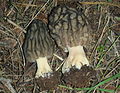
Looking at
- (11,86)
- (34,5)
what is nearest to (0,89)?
(11,86)

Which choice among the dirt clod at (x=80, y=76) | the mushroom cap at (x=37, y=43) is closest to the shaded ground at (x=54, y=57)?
the dirt clod at (x=80, y=76)

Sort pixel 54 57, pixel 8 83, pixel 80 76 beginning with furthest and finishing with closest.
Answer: pixel 54 57 → pixel 8 83 → pixel 80 76

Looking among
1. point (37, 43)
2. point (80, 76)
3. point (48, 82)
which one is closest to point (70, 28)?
point (37, 43)

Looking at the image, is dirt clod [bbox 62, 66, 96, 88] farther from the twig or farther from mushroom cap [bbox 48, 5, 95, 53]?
the twig

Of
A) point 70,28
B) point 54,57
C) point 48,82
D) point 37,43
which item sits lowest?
point 48,82

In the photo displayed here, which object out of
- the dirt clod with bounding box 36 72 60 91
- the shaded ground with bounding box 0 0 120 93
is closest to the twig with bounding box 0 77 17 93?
the shaded ground with bounding box 0 0 120 93

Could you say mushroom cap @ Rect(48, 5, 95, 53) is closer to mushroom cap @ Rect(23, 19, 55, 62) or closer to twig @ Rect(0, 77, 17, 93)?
mushroom cap @ Rect(23, 19, 55, 62)

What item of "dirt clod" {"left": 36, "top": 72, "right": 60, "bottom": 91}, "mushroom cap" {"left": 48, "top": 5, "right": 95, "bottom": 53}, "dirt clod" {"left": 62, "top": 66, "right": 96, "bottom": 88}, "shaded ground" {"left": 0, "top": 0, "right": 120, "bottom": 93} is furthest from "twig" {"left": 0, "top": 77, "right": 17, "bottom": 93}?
"mushroom cap" {"left": 48, "top": 5, "right": 95, "bottom": 53}

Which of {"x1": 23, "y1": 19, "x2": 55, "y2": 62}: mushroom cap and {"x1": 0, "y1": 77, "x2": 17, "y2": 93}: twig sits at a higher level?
{"x1": 23, "y1": 19, "x2": 55, "y2": 62}: mushroom cap

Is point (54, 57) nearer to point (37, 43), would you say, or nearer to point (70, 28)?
point (37, 43)
